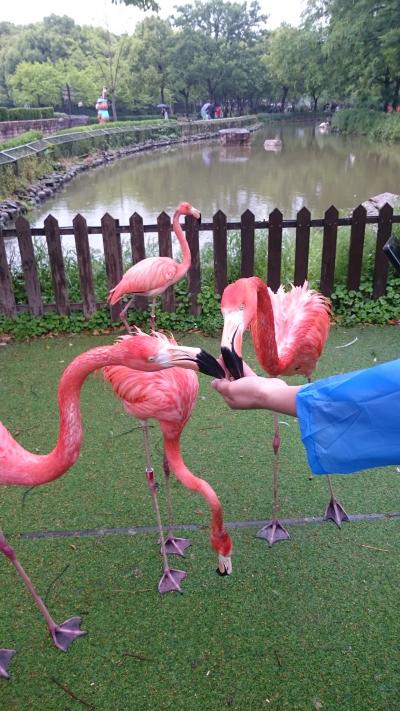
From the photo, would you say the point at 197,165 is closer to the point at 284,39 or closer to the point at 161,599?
the point at 161,599

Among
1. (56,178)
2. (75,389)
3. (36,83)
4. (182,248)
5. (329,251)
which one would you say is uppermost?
(36,83)

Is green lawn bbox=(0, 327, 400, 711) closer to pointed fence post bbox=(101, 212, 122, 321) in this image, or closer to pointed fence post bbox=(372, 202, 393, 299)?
pointed fence post bbox=(101, 212, 122, 321)

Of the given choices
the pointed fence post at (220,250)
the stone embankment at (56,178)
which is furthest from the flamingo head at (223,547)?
the stone embankment at (56,178)

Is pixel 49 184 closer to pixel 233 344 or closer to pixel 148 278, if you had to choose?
pixel 148 278

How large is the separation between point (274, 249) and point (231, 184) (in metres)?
14.4

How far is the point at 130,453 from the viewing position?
13.0ft

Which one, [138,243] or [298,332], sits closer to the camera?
[298,332]

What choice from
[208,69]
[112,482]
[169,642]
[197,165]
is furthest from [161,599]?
[208,69]

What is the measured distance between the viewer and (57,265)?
19.9 feet

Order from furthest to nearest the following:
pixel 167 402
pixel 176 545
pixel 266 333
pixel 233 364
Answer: pixel 176 545 → pixel 266 333 → pixel 167 402 → pixel 233 364

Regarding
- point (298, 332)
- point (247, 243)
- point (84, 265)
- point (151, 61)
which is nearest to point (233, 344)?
point (298, 332)

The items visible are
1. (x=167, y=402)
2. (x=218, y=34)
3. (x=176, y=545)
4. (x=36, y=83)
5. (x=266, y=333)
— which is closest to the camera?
(x=167, y=402)

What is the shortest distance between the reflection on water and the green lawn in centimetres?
693

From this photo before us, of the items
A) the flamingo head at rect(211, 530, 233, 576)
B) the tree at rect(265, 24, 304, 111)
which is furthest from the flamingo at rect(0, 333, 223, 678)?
the tree at rect(265, 24, 304, 111)
